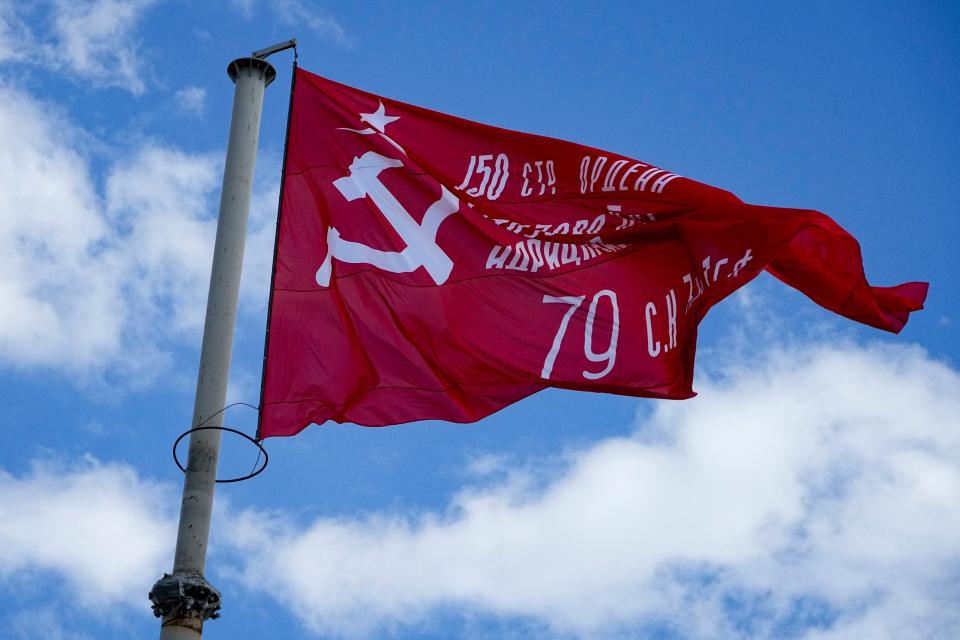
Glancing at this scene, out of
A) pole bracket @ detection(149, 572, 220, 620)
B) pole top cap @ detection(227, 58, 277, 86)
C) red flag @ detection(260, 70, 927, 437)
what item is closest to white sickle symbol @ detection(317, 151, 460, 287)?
red flag @ detection(260, 70, 927, 437)

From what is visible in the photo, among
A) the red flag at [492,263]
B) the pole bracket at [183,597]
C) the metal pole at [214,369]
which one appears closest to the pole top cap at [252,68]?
the metal pole at [214,369]

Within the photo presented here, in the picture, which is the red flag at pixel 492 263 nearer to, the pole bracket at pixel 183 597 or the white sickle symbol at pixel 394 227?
the white sickle symbol at pixel 394 227

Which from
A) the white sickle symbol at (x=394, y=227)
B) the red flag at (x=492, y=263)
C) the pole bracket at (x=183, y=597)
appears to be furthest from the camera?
the white sickle symbol at (x=394, y=227)

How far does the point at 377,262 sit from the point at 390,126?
1.86 m

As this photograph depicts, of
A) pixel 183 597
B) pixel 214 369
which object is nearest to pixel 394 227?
pixel 214 369

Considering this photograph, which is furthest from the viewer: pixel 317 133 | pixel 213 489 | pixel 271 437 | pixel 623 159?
pixel 623 159

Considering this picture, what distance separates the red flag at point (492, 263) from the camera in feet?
44.1

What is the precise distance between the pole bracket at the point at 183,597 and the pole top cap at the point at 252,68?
527cm

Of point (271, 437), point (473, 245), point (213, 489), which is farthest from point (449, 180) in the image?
point (213, 489)

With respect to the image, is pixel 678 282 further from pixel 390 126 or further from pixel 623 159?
pixel 390 126

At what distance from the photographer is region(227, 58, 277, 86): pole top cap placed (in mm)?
13602

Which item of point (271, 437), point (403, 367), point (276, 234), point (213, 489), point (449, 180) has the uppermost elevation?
point (449, 180)

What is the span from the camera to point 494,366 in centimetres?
1401

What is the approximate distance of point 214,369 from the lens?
11664 mm
